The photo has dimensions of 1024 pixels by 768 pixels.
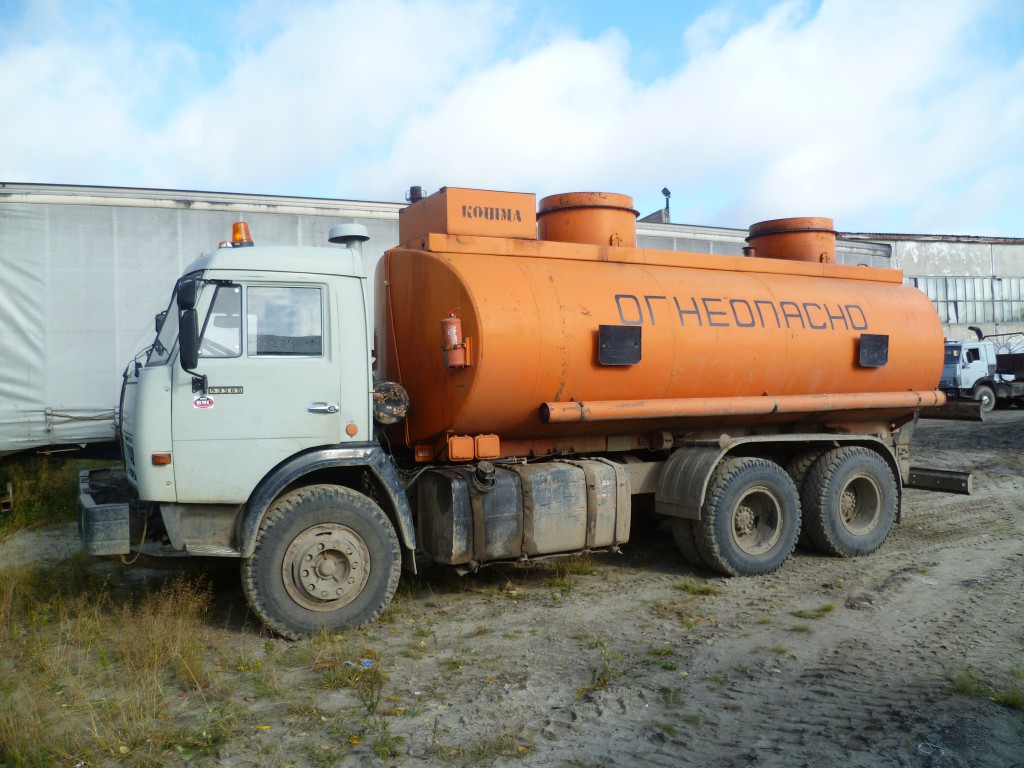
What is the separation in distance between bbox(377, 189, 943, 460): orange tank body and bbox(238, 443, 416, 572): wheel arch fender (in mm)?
797

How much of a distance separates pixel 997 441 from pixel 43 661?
661 inches

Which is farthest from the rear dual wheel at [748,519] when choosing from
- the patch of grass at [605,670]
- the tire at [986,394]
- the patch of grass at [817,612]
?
the tire at [986,394]

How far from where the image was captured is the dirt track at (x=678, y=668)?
4281 millimetres

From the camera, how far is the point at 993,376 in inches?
987

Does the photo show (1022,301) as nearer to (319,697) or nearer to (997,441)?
(997,441)

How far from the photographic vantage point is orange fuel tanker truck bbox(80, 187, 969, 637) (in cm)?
596

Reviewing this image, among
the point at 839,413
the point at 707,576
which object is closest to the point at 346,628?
the point at 707,576

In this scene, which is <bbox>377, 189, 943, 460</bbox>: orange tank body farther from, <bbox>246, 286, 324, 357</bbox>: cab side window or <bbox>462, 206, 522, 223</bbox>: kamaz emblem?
<bbox>246, 286, 324, 357</bbox>: cab side window

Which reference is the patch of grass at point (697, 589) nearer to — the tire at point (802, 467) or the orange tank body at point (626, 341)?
the orange tank body at point (626, 341)

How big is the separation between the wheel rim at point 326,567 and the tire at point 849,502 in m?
4.83

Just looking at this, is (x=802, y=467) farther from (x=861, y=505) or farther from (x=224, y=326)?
(x=224, y=326)

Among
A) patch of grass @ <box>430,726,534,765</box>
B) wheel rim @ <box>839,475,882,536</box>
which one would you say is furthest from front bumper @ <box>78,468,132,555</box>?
wheel rim @ <box>839,475,882,536</box>

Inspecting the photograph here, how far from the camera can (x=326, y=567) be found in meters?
6.12

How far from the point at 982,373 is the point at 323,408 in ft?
79.6
